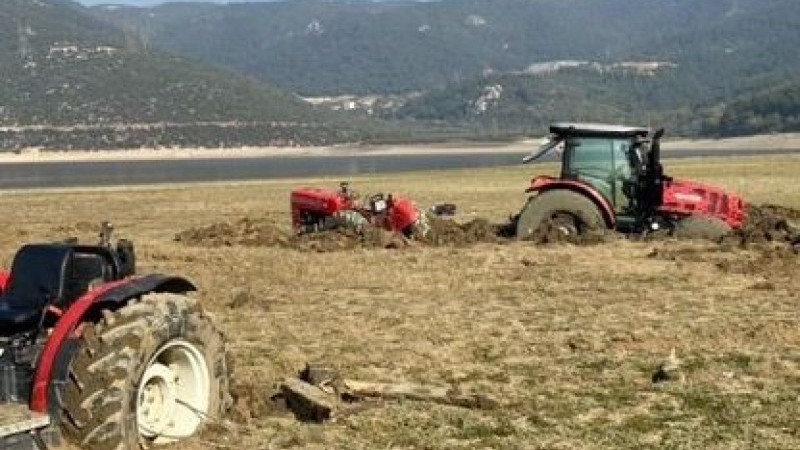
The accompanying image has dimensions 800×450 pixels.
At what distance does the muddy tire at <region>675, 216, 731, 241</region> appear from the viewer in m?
19.6

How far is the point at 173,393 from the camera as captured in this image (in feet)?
25.9

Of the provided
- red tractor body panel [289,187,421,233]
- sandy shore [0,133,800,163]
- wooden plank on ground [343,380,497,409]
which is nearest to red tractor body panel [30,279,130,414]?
wooden plank on ground [343,380,497,409]

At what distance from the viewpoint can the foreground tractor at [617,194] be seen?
65.0ft

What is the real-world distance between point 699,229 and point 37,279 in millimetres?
14072

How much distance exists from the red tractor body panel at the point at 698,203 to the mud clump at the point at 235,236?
6463mm

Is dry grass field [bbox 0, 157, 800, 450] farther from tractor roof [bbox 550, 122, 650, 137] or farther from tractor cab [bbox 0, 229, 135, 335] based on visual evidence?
tractor roof [bbox 550, 122, 650, 137]

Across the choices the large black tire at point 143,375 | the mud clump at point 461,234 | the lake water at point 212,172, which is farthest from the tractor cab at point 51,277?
the lake water at point 212,172

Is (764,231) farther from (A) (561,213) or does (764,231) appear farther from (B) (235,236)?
(B) (235,236)

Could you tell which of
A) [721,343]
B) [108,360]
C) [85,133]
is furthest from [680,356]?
[85,133]

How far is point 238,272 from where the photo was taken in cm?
1766

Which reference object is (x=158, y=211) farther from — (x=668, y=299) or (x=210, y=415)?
(x=210, y=415)

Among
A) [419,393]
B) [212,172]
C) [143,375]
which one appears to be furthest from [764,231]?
[212,172]

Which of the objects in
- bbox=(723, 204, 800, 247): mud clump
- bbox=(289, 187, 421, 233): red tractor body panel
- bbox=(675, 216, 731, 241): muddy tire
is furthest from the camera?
bbox=(289, 187, 421, 233): red tractor body panel

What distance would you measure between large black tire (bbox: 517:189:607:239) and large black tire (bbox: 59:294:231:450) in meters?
12.3
